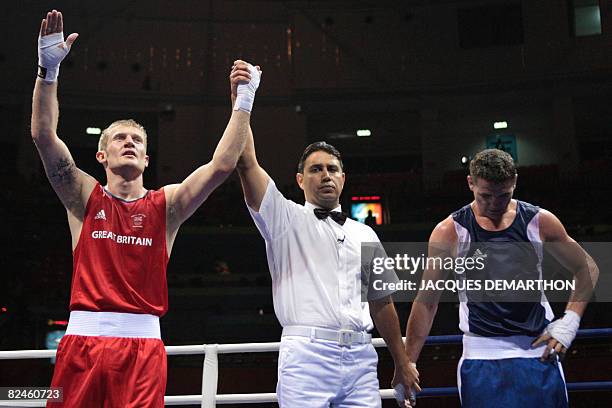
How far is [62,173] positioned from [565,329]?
→ 2.18 metres

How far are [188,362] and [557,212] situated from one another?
870cm

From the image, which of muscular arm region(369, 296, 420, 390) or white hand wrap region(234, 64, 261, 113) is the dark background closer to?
muscular arm region(369, 296, 420, 390)

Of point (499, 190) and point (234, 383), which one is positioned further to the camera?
point (234, 383)

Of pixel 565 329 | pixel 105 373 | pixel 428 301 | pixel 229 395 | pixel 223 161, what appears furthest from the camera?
pixel 229 395

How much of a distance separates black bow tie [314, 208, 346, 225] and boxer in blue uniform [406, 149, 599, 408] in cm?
43

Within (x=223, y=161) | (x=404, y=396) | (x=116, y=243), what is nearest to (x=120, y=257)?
(x=116, y=243)

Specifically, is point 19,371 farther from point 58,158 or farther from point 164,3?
point 164,3

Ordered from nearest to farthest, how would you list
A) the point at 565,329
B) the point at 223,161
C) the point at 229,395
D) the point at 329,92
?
the point at 565,329 < the point at 223,161 < the point at 229,395 < the point at 329,92

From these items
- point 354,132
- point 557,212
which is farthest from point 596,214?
point 354,132

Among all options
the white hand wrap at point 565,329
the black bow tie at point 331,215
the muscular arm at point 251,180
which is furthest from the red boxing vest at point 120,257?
the white hand wrap at point 565,329

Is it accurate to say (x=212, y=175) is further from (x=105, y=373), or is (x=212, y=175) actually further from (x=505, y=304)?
(x=505, y=304)

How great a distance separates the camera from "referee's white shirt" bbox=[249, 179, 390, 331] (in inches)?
103

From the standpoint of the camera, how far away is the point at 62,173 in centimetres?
263

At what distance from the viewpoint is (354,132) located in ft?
59.1
